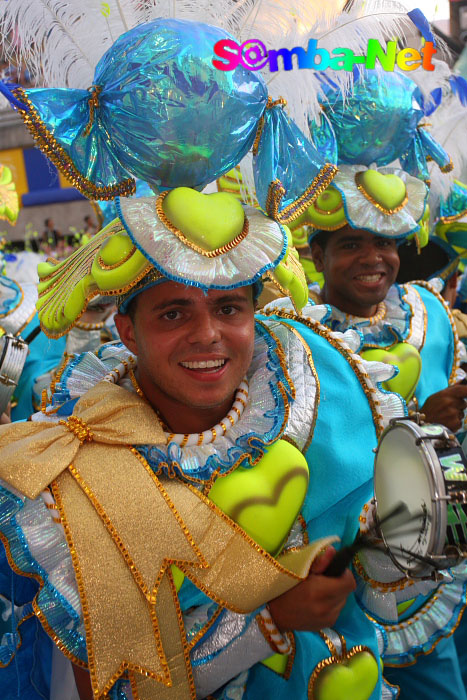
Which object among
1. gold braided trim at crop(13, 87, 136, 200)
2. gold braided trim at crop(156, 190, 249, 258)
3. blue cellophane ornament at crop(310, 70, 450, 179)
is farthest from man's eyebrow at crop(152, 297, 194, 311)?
blue cellophane ornament at crop(310, 70, 450, 179)

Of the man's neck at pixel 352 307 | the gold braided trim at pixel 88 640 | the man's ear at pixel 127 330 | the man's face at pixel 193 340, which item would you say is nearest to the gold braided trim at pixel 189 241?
the man's face at pixel 193 340

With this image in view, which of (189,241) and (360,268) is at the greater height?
(189,241)

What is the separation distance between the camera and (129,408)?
68.0 inches

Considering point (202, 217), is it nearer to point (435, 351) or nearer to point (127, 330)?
point (127, 330)

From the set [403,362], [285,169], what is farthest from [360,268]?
[285,169]

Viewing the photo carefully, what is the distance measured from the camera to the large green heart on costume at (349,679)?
1.68 metres

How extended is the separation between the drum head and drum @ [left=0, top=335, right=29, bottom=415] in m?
1.92

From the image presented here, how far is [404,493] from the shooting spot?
1.51m

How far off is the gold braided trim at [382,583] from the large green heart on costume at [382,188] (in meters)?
1.49

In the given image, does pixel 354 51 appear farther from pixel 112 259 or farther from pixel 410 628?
pixel 410 628

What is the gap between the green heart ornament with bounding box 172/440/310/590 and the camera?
1.64 metres

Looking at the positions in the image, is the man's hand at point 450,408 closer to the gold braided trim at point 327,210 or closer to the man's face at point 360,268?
the man's face at point 360,268

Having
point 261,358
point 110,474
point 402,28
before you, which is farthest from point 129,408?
point 402,28

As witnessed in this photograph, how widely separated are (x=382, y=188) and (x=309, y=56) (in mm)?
1004
